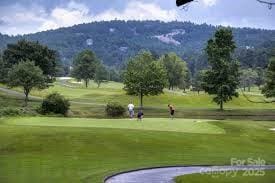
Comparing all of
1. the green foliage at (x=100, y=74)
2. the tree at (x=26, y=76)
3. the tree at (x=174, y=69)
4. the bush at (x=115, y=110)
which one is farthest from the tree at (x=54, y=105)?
the green foliage at (x=100, y=74)

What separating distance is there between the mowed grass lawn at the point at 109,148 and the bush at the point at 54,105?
21368 mm

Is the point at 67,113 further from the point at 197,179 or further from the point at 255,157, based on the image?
the point at 197,179

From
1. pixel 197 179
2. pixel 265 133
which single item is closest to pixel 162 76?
pixel 265 133

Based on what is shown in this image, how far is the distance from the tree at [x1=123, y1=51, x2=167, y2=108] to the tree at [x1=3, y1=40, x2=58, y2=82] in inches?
784

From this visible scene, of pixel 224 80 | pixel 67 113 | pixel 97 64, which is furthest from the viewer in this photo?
pixel 97 64

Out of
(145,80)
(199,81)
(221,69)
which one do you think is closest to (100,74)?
(199,81)

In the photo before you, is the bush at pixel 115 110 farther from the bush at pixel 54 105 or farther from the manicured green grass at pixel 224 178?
the manicured green grass at pixel 224 178

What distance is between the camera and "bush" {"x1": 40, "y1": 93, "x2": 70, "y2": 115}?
72188mm

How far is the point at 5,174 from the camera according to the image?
2591cm

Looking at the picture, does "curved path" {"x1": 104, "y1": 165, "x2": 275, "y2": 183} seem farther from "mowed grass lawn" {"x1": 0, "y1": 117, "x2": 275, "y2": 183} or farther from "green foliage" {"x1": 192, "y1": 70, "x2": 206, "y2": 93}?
"green foliage" {"x1": 192, "y1": 70, "x2": 206, "y2": 93}

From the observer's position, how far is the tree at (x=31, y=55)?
369ft

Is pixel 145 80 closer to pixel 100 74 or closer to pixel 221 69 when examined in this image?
pixel 221 69

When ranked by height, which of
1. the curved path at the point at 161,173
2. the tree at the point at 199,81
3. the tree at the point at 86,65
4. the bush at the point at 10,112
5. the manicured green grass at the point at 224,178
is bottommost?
the curved path at the point at 161,173

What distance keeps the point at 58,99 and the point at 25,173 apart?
46.2m
